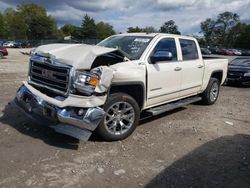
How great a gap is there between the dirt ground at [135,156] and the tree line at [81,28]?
72931 millimetres

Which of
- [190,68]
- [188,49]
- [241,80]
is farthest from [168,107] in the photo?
[241,80]

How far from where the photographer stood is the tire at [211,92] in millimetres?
8523

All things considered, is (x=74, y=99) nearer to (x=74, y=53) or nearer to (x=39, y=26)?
(x=74, y=53)

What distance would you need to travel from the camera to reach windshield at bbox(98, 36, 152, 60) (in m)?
6.02

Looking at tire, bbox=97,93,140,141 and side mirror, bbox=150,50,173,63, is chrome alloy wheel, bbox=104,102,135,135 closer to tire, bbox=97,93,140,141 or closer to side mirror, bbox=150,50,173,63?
tire, bbox=97,93,140,141

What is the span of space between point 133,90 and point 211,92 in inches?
145

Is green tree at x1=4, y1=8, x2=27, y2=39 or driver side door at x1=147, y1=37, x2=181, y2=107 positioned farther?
green tree at x1=4, y1=8, x2=27, y2=39

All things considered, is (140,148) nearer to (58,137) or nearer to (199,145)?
(199,145)

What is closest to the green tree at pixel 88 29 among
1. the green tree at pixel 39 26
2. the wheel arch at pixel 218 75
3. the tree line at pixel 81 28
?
the tree line at pixel 81 28

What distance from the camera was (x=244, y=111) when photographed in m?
8.26

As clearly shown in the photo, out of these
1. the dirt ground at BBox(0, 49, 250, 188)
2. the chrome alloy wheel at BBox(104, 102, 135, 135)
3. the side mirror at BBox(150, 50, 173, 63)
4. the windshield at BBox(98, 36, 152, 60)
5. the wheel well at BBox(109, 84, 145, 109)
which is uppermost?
the windshield at BBox(98, 36, 152, 60)

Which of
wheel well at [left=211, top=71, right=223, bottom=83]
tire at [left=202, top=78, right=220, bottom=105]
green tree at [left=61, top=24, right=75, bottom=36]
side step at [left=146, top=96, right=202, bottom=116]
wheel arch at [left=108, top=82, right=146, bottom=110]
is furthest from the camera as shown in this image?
green tree at [left=61, top=24, right=75, bottom=36]

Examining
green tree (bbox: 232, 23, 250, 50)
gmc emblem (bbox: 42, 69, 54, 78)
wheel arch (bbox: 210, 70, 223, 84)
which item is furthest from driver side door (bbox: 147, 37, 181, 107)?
green tree (bbox: 232, 23, 250, 50)

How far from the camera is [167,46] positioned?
21.9ft
